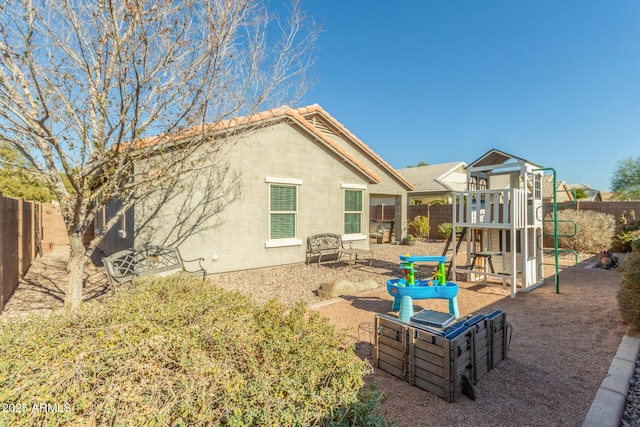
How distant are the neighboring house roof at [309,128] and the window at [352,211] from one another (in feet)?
3.13

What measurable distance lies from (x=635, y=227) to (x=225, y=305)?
1564 centimetres

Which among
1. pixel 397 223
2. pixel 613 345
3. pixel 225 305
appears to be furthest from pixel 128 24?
pixel 397 223

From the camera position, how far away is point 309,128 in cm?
1030

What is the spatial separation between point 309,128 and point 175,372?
9140mm

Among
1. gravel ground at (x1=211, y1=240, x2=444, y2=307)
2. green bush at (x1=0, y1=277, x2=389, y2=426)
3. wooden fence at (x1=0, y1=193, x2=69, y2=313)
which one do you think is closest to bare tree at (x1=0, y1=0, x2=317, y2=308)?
wooden fence at (x1=0, y1=193, x2=69, y2=313)

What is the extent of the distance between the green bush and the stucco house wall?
5.30 m

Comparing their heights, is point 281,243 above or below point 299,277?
above

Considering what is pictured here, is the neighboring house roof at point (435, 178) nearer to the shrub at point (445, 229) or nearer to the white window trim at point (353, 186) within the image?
the shrub at point (445, 229)

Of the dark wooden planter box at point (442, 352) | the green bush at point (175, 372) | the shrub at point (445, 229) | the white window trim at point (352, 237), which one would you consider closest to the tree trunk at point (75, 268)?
the green bush at point (175, 372)

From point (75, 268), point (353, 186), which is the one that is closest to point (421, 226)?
point (353, 186)

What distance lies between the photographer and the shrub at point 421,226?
61.3 ft

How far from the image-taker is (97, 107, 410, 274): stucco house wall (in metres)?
8.03

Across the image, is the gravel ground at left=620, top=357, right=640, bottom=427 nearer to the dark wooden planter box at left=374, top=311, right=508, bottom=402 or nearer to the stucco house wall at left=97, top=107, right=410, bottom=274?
the dark wooden planter box at left=374, top=311, right=508, bottom=402

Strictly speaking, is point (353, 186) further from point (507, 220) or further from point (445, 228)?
point (445, 228)
